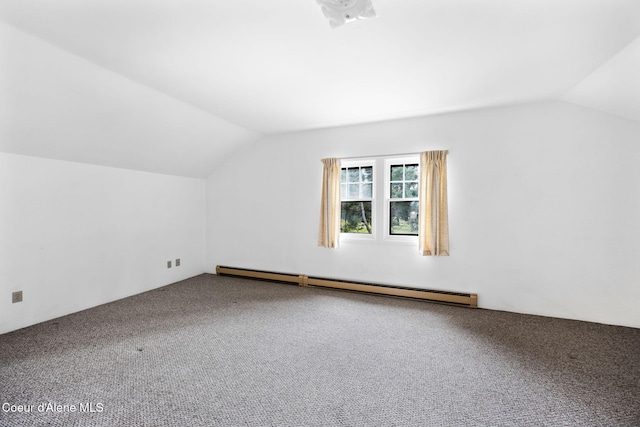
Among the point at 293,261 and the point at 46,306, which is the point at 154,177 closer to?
the point at 46,306

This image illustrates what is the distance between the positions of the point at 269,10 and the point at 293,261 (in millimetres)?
3682

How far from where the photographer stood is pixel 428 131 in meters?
3.96

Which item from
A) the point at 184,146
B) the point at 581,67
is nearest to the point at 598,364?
the point at 581,67

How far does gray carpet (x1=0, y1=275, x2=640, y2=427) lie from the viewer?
1.77 m

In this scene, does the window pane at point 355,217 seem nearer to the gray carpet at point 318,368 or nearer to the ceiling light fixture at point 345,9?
the gray carpet at point 318,368

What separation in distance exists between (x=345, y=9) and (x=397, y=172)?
9.46 feet

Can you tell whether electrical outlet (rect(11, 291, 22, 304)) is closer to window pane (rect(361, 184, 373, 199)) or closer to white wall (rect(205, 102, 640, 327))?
white wall (rect(205, 102, 640, 327))

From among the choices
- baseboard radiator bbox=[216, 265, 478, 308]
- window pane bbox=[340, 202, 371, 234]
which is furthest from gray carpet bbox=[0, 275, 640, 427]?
window pane bbox=[340, 202, 371, 234]

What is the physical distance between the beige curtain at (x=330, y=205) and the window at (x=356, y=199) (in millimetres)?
187

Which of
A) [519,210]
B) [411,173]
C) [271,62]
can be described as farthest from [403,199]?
[271,62]

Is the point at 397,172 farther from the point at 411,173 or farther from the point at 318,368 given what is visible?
the point at 318,368

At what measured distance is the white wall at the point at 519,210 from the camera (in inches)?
123

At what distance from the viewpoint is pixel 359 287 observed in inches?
169

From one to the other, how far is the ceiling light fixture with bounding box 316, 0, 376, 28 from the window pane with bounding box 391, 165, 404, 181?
8.98 ft
